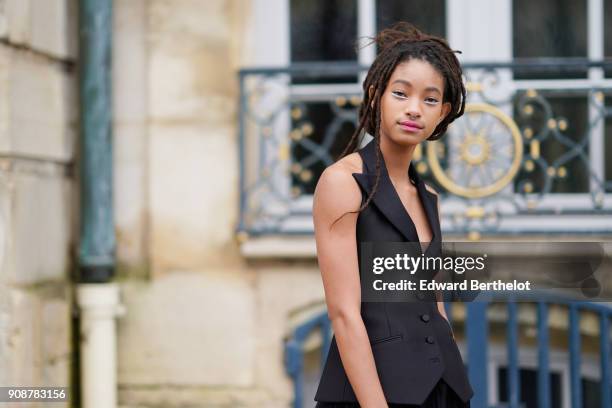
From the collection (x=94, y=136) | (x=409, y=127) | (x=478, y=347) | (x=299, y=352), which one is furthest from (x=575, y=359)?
(x=409, y=127)

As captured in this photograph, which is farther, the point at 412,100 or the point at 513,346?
the point at 513,346

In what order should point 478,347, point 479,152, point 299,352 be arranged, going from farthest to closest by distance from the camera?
point 479,152 < point 299,352 < point 478,347

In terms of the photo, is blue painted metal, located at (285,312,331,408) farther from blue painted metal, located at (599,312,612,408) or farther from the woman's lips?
→ the woman's lips

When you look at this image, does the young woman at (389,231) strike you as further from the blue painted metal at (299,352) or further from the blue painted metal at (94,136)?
the blue painted metal at (94,136)

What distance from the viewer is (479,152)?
5.32 meters

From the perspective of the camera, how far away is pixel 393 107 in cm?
246

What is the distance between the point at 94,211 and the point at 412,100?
122 inches

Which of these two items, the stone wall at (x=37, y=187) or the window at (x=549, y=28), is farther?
the window at (x=549, y=28)

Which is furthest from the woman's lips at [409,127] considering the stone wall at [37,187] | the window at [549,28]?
the window at [549,28]

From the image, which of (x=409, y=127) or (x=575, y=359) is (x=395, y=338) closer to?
(x=409, y=127)

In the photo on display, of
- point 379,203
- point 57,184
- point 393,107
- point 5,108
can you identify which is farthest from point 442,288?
point 57,184

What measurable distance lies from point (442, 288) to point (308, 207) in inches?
116
